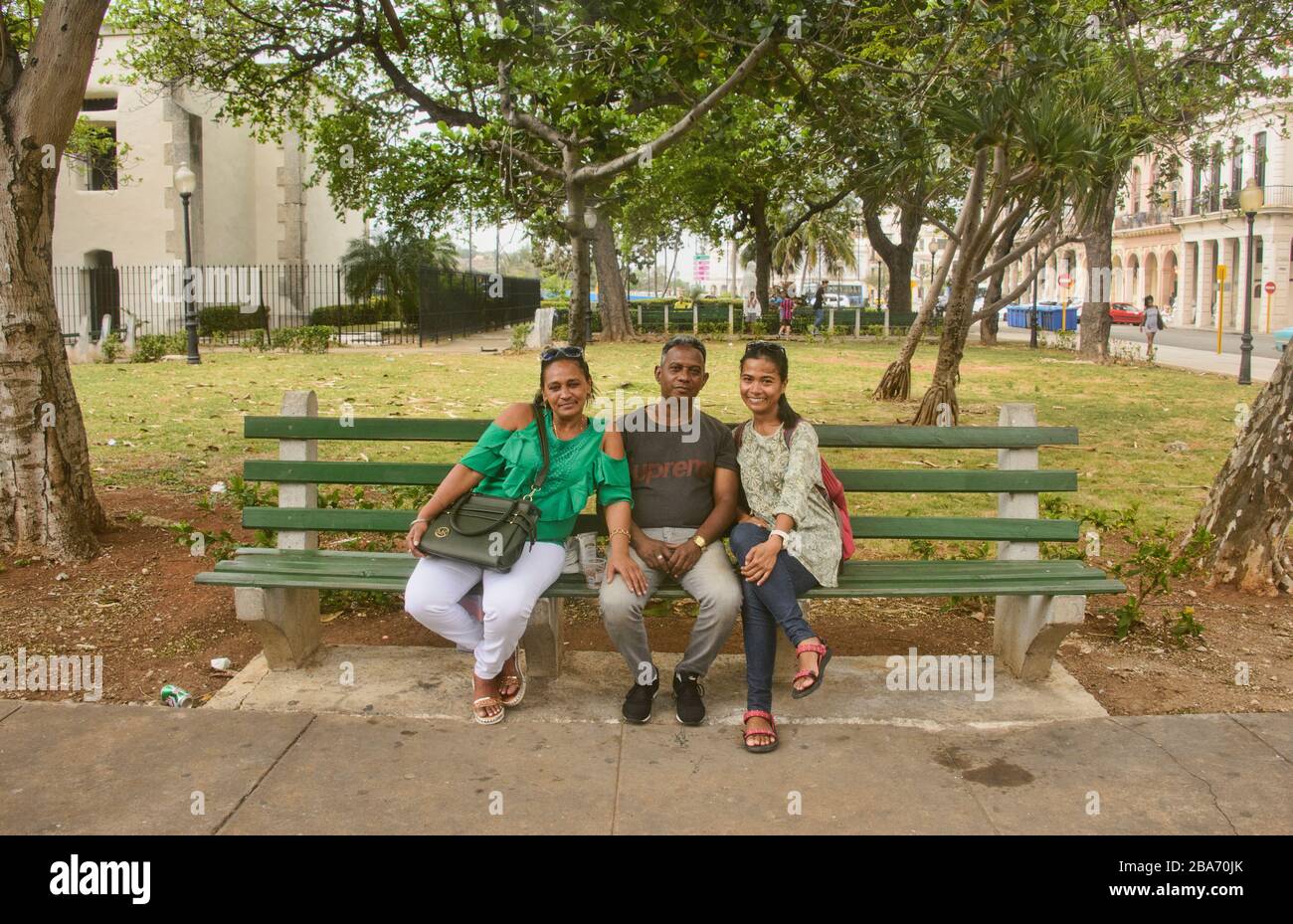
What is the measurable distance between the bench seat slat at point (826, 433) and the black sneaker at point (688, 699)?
1110 mm

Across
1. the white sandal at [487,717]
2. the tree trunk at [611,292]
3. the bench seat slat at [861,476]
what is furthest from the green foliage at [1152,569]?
the tree trunk at [611,292]

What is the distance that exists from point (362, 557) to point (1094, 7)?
10.7 m

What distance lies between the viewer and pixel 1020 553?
4.75 m

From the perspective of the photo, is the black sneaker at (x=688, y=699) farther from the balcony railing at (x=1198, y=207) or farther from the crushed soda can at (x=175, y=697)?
the balcony railing at (x=1198, y=207)

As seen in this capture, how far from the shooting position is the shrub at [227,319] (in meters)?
26.9

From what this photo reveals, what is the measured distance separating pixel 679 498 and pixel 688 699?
2.45 feet

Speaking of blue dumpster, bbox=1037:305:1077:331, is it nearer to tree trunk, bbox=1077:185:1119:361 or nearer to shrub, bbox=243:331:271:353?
tree trunk, bbox=1077:185:1119:361

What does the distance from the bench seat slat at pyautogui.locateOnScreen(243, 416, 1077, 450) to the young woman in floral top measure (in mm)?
295

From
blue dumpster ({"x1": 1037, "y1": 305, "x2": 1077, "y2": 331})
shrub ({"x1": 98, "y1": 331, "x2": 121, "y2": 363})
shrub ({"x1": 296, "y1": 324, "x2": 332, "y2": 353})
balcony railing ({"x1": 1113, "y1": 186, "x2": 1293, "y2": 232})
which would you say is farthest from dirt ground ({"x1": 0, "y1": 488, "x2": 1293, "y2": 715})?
blue dumpster ({"x1": 1037, "y1": 305, "x2": 1077, "y2": 331})

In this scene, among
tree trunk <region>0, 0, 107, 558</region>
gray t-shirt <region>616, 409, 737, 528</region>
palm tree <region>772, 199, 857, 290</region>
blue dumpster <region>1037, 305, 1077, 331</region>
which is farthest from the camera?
palm tree <region>772, 199, 857, 290</region>

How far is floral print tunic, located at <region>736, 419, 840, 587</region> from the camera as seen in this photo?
429 cm

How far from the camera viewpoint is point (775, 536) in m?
4.21

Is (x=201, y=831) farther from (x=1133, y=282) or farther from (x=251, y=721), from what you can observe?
(x=1133, y=282)

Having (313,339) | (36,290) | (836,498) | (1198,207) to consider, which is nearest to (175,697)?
(36,290)
